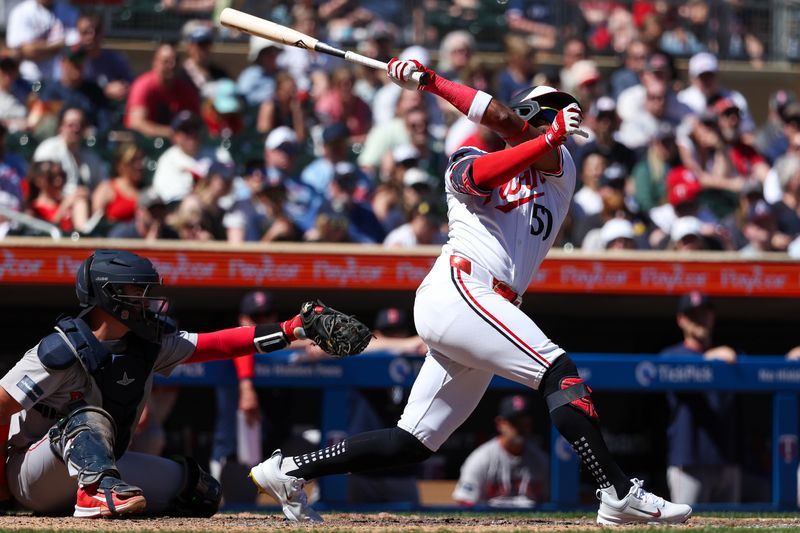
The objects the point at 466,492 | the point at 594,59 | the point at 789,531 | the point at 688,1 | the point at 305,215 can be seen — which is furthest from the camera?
the point at 688,1

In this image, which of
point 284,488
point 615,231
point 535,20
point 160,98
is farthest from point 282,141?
point 284,488

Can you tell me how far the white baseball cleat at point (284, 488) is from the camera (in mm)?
4750

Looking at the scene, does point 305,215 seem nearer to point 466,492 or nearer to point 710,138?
point 466,492

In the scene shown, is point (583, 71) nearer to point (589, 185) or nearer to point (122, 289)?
point (589, 185)

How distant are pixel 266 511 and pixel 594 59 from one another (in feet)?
21.5

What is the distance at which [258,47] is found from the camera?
34.3ft

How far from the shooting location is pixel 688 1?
1257 cm

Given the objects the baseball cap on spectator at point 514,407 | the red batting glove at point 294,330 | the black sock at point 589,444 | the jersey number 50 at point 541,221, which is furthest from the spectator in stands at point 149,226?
the black sock at point 589,444

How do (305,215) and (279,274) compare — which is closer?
(279,274)

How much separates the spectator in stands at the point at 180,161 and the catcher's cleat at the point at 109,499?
4460 mm

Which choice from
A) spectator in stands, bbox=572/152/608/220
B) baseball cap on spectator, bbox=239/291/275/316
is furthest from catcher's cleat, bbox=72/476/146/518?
spectator in stands, bbox=572/152/608/220

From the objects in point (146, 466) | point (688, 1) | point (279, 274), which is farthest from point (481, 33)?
point (146, 466)

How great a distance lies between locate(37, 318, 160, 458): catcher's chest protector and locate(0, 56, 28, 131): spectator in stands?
4.95 m

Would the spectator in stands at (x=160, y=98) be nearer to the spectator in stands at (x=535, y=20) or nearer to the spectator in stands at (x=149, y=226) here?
the spectator in stands at (x=149, y=226)
